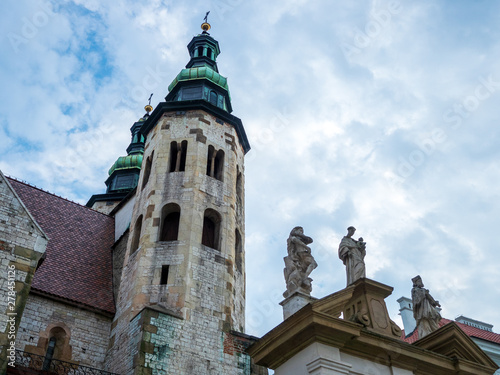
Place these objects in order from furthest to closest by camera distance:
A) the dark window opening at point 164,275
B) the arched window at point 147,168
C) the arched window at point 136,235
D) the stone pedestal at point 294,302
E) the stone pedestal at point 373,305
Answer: the arched window at point 147,168, the arched window at point 136,235, the dark window opening at point 164,275, the stone pedestal at point 373,305, the stone pedestal at point 294,302

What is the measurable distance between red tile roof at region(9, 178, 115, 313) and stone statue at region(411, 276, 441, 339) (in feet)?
36.1

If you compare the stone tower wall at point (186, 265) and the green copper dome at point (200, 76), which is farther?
the green copper dome at point (200, 76)

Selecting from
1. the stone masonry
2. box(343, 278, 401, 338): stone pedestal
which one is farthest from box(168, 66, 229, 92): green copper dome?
box(343, 278, 401, 338): stone pedestal

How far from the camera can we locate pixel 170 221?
21562 mm

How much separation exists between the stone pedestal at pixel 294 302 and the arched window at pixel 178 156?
1222 centimetres

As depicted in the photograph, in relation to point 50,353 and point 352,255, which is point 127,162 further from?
point 352,255

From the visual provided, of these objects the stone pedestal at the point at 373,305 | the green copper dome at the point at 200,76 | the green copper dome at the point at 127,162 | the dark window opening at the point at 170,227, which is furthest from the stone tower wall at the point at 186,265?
the green copper dome at the point at 127,162

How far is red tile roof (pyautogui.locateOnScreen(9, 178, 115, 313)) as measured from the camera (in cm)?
1956

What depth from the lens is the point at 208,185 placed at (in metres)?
22.4

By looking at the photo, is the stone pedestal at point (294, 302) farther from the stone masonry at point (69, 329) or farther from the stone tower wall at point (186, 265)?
the stone masonry at point (69, 329)

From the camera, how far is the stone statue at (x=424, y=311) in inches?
531

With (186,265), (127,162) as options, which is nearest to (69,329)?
(186,265)

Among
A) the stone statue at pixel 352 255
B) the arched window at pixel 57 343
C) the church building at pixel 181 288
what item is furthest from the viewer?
the arched window at pixel 57 343

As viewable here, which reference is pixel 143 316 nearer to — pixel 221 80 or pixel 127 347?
pixel 127 347
